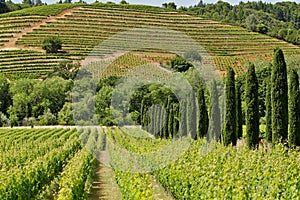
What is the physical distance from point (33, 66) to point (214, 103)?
59.9m

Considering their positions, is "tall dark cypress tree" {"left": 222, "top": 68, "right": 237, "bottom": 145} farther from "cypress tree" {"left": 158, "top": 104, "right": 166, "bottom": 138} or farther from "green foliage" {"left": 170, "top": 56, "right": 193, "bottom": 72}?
"green foliage" {"left": 170, "top": 56, "right": 193, "bottom": 72}

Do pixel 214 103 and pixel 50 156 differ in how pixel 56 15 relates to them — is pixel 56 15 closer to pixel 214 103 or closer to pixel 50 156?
pixel 214 103

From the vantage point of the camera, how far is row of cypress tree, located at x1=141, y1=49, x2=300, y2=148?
20281mm

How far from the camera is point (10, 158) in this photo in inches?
734

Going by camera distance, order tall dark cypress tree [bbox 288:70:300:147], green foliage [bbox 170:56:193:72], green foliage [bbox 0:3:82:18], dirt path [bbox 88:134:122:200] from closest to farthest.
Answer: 1. dirt path [bbox 88:134:122:200]
2. tall dark cypress tree [bbox 288:70:300:147]
3. green foliage [bbox 170:56:193:72]
4. green foliage [bbox 0:3:82:18]

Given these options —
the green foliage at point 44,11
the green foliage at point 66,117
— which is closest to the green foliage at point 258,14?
the green foliage at point 44,11

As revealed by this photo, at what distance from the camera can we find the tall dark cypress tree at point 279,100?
19.9 m

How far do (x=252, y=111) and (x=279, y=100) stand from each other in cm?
189

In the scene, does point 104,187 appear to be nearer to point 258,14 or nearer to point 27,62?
point 27,62

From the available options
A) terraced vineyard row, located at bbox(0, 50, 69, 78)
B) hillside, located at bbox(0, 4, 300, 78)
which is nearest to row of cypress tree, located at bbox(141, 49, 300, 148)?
hillside, located at bbox(0, 4, 300, 78)

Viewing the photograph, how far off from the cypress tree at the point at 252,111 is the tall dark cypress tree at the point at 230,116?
1.58 meters

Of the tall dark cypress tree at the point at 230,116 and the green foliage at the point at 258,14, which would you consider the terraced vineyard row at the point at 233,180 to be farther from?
the green foliage at the point at 258,14

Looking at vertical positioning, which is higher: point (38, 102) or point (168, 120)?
point (168, 120)

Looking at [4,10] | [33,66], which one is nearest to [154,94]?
[33,66]
